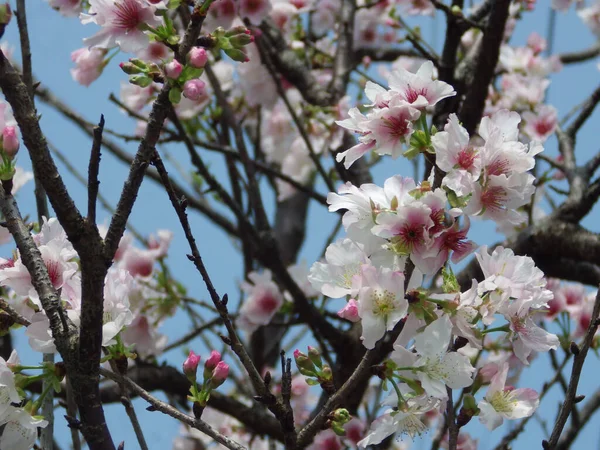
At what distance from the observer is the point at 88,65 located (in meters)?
2.14

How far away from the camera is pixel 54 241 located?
1.37 metres

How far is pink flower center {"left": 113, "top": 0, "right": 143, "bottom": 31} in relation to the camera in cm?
149

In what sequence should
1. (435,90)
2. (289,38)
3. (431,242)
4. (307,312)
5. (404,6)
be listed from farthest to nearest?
(404,6) → (289,38) → (307,312) → (435,90) → (431,242)

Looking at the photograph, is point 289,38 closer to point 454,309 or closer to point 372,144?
point 372,144

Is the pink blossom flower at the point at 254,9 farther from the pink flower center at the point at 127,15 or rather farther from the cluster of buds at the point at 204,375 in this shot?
the cluster of buds at the point at 204,375

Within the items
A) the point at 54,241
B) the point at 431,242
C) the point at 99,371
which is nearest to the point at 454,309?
the point at 431,242

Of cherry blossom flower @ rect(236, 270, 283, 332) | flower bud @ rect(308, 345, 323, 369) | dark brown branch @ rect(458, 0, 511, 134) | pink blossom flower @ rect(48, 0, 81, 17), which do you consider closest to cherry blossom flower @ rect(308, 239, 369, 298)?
flower bud @ rect(308, 345, 323, 369)

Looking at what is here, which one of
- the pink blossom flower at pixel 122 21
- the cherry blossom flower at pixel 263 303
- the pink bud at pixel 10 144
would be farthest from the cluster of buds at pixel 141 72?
the cherry blossom flower at pixel 263 303

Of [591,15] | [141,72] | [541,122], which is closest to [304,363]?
[141,72]

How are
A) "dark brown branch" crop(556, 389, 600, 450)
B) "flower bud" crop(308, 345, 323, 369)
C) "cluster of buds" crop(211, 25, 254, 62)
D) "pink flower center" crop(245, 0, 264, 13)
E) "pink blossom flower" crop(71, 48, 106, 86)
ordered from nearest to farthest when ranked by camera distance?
"flower bud" crop(308, 345, 323, 369)
"cluster of buds" crop(211, 25, 254, 62)
"pink blossom flower" crop(71, 48, 106, 86)
"dark brown branch" crop(556, 389, 600, 450)
"pink flower center" crop(245, 0, 264, 13)

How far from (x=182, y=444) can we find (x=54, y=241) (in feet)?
7.28

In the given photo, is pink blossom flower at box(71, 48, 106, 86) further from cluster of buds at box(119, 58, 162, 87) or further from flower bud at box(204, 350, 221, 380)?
flower bud at box(204, 350, 221, 380)

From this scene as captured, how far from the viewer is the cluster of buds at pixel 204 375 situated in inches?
51.5

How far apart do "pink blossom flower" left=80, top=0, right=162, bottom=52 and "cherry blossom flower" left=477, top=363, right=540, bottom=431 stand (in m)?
0.91
